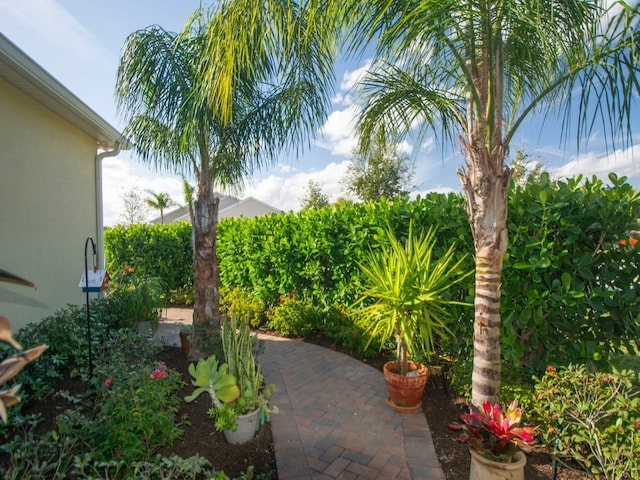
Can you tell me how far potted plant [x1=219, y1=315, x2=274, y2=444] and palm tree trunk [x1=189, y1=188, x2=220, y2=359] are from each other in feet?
4.24

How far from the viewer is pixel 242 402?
2.86 meters

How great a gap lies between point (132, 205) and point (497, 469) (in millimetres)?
35991

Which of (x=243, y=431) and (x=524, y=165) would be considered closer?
(x=243, y=431)

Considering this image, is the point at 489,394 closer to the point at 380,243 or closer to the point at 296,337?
the point at 380,243

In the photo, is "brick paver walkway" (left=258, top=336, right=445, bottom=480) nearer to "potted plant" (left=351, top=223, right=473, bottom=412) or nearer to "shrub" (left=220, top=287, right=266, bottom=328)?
"potted plant" (left=351, top=223, right=473, bottom=412)

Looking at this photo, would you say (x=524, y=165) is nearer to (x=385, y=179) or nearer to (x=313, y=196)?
(x=385, y=179)

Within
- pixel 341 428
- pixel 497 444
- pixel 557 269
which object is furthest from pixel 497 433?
pixel 557 269

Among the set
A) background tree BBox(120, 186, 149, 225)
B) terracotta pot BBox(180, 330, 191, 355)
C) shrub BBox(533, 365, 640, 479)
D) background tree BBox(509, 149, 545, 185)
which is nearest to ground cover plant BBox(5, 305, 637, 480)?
shrub BBox(533, 365, 640, 479)

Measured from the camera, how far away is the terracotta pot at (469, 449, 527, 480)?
2193mm

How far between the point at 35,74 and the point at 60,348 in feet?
10.1

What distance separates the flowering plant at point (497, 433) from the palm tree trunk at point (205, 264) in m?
3.28

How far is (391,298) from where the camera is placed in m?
3.48

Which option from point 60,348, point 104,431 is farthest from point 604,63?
point 60,348

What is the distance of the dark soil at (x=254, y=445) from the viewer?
2.64 m
